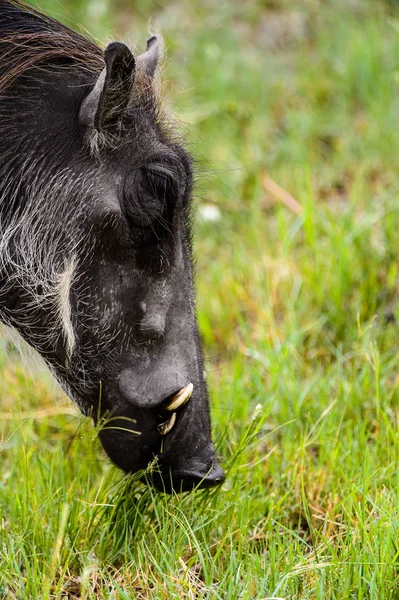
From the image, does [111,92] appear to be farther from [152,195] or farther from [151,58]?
[151,58]

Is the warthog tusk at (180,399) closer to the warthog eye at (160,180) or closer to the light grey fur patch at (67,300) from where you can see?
the light grey fur patch at (67,300)

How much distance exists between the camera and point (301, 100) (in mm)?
6617

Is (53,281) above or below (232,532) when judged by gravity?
above

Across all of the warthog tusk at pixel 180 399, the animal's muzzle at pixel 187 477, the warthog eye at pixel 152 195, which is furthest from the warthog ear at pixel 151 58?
the animal's muzzle at pixel 187 477

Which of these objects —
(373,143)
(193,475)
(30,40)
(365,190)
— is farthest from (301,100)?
(193,475)

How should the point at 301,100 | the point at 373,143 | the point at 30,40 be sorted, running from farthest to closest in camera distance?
the point at 301,100, the point at 373,143, the point at 30,40

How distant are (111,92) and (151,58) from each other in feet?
1.97

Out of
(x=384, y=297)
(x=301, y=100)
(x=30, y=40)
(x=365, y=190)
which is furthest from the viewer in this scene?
(x=301, y=100)

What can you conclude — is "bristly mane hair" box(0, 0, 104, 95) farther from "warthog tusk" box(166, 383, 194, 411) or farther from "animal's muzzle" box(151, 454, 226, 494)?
"animal's muzzle" box(151, 454, 226, 494)

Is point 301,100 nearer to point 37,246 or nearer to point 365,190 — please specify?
point 365,190

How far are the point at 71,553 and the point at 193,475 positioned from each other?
1.39 ft

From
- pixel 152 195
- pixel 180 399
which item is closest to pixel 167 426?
pixel 180 399

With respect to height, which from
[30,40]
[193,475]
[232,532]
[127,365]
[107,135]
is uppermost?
[30,40]

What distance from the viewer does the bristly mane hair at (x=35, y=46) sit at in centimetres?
293
